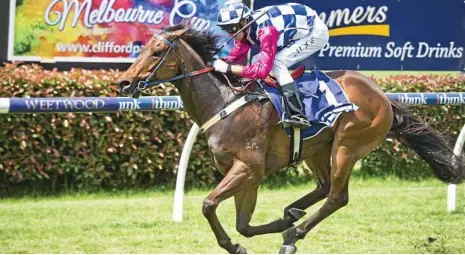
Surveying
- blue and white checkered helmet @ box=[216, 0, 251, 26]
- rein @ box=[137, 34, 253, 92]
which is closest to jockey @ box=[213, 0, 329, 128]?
blue and white checkered helmet @ box=[216, 0, 251, 26]

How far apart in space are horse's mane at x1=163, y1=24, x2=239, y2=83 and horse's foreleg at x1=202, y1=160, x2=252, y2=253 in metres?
0.59

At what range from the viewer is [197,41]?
5.81 metres

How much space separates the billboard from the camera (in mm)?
8734

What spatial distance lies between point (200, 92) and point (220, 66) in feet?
0.64

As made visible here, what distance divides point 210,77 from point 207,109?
20cm

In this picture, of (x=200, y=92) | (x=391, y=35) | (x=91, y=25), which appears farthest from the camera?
(x=391, y=35)

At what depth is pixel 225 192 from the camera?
551 cm

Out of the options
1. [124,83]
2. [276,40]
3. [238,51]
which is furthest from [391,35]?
[124,83]

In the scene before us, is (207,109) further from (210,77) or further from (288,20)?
(288,20)

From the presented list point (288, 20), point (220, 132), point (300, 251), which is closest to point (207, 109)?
point (220, 132)

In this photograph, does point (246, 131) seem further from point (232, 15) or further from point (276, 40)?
point (232, 15)

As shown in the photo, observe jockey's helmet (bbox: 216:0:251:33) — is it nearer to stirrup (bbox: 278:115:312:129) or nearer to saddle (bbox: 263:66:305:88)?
saddle (bbox: 263:66:305:88)

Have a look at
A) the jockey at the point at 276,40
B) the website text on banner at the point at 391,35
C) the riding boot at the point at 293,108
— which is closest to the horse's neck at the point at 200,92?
the jockey at the point at 276,40

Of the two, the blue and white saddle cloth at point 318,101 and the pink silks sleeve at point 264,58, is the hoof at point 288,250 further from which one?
the pink silks sleeve at point 264,58
